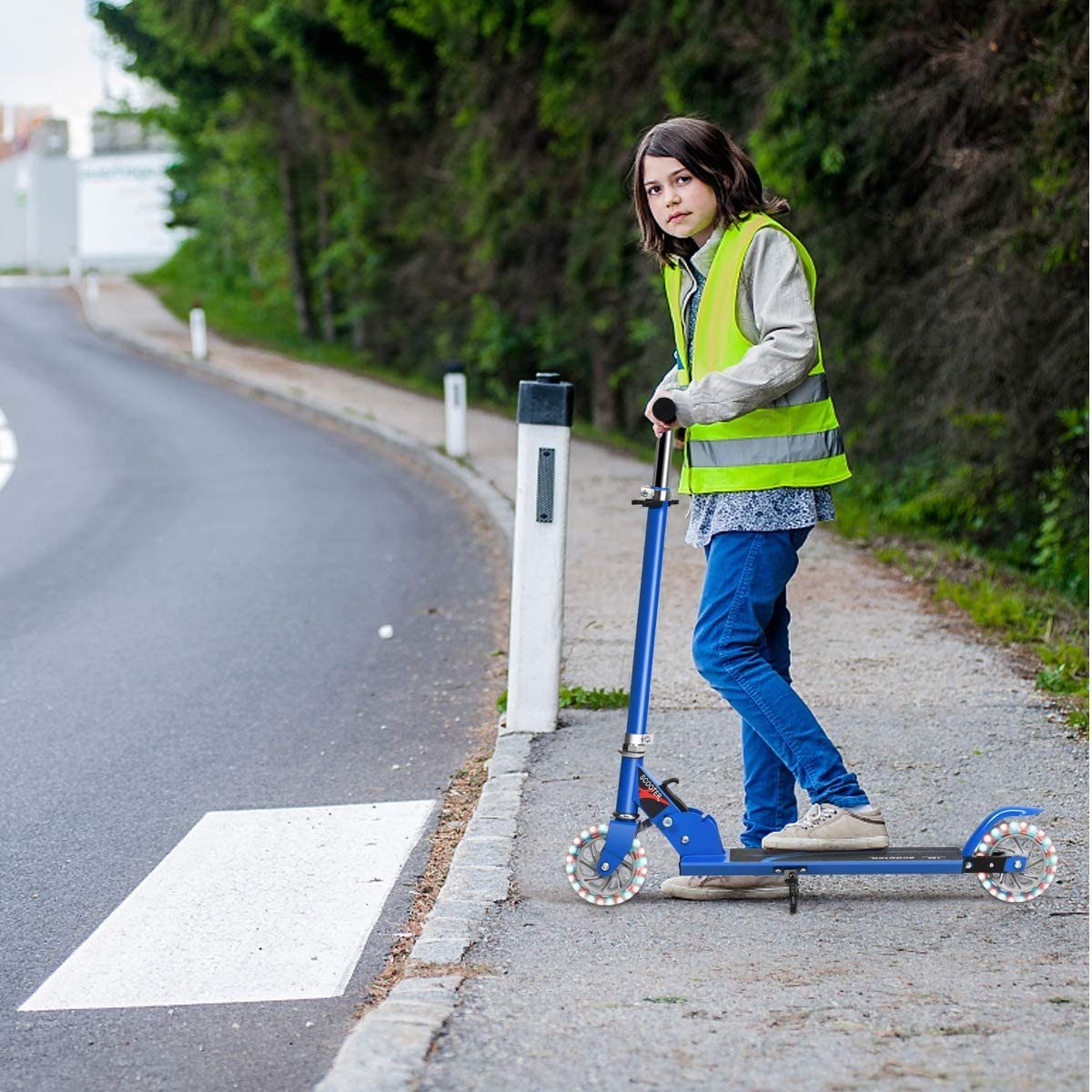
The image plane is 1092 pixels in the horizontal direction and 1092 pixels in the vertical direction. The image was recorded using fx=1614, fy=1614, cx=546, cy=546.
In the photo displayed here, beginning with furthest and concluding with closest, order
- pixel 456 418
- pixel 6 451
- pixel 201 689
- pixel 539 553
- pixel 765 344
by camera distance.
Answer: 1. pixel 6 451
2. pixel 456 418
3. pixel 201 689
4. pixel 539 553
5. pixel 765 344

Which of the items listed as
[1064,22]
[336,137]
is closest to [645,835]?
[1064,22]

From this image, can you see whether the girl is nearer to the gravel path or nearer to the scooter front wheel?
the scooter front wheel

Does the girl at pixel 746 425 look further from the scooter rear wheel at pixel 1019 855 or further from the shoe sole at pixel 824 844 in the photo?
the scooter rear wheel at pixel 1019 855

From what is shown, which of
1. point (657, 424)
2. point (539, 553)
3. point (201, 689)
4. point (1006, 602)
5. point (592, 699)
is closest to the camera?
point (657, 424)

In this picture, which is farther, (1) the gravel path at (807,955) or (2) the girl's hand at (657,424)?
(2) the girl's hand at (657,424)

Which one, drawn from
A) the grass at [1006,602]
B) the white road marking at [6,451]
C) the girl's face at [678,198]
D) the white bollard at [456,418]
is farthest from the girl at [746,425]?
the white road marking at [6,451]

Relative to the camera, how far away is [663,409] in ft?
12.7

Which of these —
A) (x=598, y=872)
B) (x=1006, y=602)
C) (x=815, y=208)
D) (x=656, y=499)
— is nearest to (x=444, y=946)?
(x=598, y=872)

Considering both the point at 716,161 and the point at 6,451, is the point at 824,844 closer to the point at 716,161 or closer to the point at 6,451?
the point at 716,161

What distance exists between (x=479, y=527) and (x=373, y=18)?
11.8m

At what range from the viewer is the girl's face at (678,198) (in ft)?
13.0

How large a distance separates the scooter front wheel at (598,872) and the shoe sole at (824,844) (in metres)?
0.35

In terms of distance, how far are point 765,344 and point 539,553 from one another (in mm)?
2175

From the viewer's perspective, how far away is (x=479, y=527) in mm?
12281
